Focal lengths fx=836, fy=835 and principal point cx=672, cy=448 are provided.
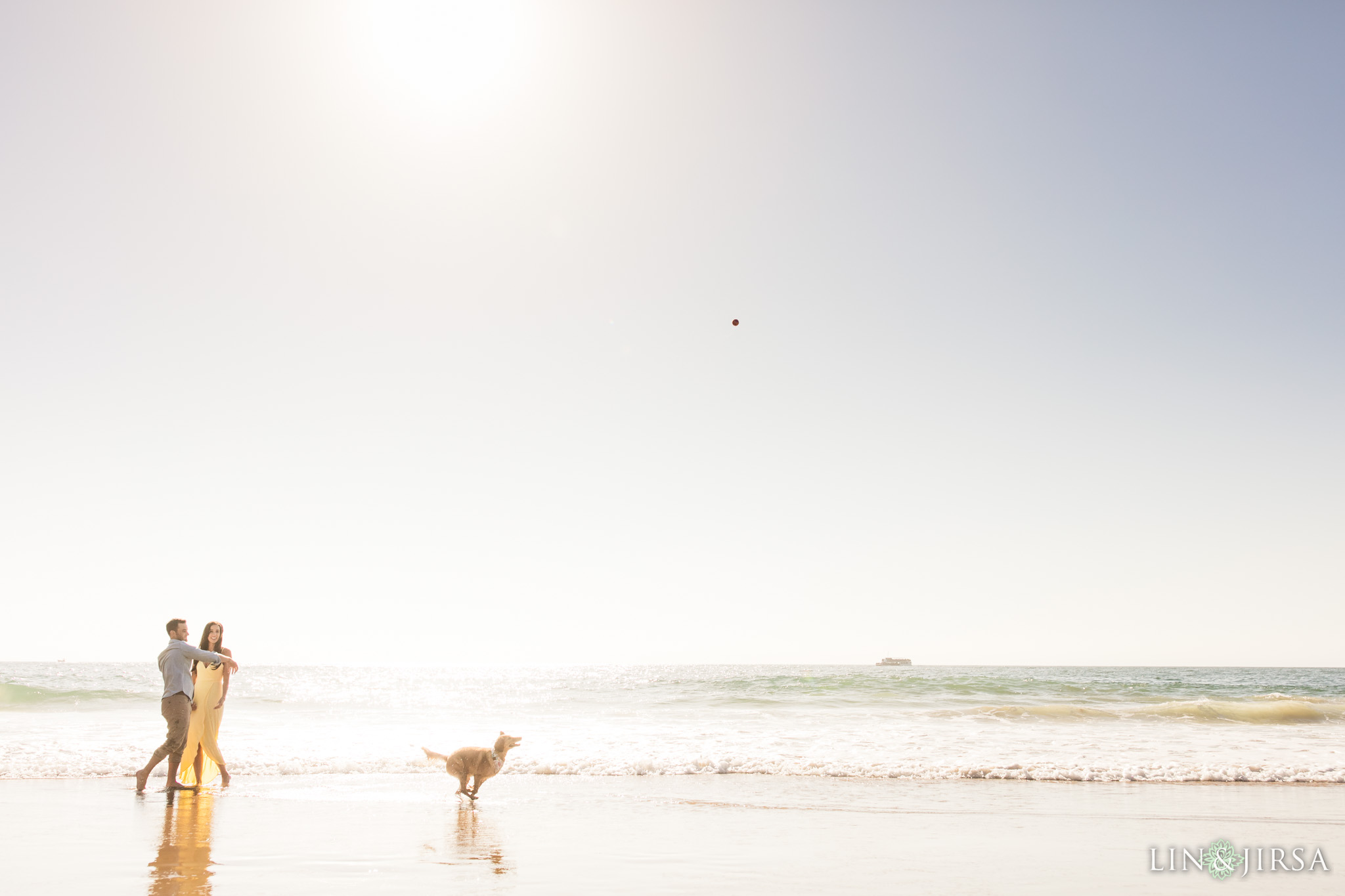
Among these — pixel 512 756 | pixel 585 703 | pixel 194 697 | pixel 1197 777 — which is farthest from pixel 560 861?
pixel 585 703

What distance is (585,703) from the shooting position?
2595 cm

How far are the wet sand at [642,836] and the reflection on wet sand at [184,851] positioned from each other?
3 centimetres

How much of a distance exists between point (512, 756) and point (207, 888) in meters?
7.56

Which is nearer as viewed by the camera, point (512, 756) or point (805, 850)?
point (805, 850)

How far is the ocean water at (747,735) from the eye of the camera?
11.8 meters

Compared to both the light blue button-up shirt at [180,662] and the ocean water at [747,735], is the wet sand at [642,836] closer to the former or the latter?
the ocean water at [747,735]

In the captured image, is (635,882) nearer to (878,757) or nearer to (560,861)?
(560,861)

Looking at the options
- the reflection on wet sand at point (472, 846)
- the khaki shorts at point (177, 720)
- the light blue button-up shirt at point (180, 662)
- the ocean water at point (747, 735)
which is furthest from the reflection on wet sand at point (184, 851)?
the ocean water at point (747, 735)

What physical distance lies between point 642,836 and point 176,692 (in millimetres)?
5639

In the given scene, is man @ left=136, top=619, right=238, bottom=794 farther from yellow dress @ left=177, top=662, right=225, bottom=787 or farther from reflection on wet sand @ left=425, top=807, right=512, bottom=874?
reflection on wet sand @ left=425, top=807, right=512, bottom=874

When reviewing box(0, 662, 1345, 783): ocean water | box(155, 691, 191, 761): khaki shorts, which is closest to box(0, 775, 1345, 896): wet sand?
box(155, 691, 191, 761): khaki shorts

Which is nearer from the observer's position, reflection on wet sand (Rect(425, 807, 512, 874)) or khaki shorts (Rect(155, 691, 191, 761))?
reflection on wet sand (Rect(425, 807, 512, 874))

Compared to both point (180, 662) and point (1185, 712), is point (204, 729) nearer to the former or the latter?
point (180, 662)

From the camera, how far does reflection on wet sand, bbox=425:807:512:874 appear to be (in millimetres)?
6254
